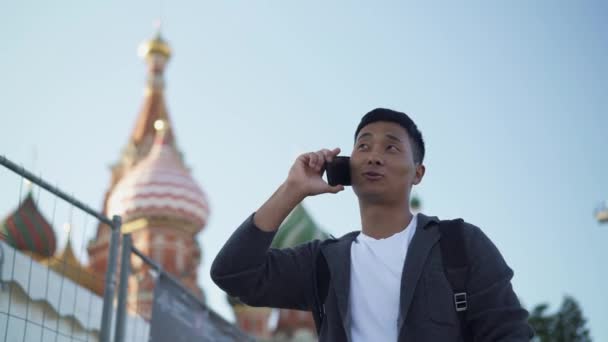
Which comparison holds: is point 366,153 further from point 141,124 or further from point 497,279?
point 141,124

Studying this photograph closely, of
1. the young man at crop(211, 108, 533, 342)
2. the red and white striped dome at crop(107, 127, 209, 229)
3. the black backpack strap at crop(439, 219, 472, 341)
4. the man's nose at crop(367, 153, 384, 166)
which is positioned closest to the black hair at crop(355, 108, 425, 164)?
the young man at crop(211, 108, 533, 342)

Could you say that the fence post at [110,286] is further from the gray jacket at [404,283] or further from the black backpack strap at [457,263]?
the black backpack strap at [457,263]

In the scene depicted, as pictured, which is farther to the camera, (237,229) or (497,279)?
(237,229)

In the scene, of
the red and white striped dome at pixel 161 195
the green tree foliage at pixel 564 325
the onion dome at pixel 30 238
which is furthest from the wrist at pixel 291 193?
the red and white striped dome at pixel 161 195

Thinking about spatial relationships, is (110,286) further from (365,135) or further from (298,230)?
(298,230)

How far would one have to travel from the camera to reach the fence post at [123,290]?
450 centimetres

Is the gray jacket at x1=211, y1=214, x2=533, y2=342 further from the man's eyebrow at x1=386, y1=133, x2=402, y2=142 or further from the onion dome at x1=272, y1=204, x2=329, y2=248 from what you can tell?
the onion dome at x1=272, y1=204, x2=329, y2=248

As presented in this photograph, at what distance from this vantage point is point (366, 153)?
2838 millimetres

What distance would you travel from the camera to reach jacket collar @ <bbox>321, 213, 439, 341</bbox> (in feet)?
8.39

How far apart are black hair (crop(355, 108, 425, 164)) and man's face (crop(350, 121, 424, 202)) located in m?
0.02

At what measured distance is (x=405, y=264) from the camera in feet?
8.59

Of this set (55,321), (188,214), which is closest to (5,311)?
(55,321)

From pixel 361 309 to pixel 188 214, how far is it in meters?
32.7

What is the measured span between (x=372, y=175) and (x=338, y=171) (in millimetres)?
105
